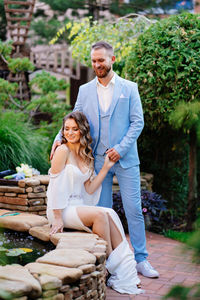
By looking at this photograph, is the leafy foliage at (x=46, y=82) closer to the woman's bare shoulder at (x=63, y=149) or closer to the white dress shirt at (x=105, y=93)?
the white dress shirt at (x=105, y=93)

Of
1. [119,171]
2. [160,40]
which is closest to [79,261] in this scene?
Answer: [119,171]

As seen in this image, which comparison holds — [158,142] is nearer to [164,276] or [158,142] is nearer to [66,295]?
[164,276]

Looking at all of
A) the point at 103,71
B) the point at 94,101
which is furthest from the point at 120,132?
the point at 103,71

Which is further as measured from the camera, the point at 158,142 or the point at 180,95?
the point at 158,142

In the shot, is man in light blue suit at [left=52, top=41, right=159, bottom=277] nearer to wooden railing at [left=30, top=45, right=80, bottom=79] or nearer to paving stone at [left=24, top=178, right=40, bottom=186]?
paving stone at [left=24, top=178, right=40, bottom=186]

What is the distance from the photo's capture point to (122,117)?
345 centimetres

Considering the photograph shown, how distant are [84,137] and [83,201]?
50 cm

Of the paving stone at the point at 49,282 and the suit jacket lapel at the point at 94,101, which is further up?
the suit jacket lapel at the point at 94,101

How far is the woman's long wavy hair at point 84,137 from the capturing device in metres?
3.32

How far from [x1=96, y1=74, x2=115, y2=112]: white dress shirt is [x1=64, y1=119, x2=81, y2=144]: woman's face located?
1.01ft

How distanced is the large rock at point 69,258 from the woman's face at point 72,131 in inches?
37.2

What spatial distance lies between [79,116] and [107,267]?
3.79 ft

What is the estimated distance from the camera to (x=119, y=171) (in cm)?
346

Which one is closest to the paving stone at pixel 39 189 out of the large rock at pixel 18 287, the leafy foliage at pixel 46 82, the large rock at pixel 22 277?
the large rock at pixel 22 277
